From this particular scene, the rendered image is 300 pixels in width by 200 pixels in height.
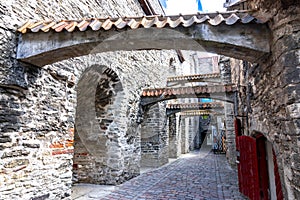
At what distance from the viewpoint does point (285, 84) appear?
212 centimetres

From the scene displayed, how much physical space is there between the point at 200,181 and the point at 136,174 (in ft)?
6.45

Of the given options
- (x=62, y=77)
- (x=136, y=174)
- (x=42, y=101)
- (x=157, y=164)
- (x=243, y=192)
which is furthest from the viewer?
(x=157, y=164)

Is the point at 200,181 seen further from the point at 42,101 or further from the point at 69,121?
the point at 42,101

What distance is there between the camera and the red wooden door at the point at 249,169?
12.7 feet

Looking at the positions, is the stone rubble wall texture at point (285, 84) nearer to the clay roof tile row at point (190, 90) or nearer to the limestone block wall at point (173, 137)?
the clay roof tile row at point (190, 90)

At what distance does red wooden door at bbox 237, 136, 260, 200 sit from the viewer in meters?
3.87

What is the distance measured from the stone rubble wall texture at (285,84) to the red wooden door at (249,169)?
141 cm

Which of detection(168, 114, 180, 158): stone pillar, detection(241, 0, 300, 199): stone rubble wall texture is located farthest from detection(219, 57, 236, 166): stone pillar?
detection(241, 0, 300, 199): stone rubble wall texture

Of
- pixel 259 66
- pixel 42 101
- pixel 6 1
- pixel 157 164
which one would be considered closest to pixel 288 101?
pixel 259 66

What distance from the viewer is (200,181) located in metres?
6.07

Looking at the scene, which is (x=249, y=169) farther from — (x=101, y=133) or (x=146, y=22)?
(x=101, y=133)

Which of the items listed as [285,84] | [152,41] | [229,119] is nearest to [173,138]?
[229,119]

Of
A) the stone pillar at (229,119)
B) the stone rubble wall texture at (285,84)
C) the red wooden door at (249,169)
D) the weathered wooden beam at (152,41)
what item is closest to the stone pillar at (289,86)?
A: the stone rubble wall texture at (285,84)

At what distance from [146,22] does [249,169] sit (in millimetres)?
3498
